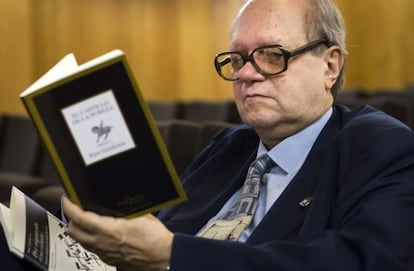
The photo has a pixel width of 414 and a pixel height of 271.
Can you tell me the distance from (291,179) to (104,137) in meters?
0.58

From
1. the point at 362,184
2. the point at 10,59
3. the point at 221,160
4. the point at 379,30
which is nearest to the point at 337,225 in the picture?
the point at 362,184

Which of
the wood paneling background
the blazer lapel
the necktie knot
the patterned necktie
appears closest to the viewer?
the blazer lapel

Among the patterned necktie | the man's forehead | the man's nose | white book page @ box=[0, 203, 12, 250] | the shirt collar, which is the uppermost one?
the man's forehead

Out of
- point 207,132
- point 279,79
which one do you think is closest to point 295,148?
point 279,79

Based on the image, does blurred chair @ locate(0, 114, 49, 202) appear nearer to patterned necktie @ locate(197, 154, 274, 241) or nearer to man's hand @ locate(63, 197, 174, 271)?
patterned necktie @ locate(197, 154, 274, 241)

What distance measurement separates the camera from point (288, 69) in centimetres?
151

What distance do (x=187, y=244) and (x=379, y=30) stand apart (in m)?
8.41

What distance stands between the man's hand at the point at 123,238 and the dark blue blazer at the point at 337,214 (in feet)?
0.10

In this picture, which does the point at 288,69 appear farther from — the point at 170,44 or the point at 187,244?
the point at 170,44

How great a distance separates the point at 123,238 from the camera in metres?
1.11

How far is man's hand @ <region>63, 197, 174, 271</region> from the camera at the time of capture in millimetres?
1091

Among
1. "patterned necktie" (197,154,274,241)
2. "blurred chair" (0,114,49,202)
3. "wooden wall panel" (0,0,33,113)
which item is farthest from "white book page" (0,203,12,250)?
"wooden wall panel" (0,0,33,113)

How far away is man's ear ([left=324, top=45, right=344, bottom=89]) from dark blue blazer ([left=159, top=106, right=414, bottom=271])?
0.08 metres

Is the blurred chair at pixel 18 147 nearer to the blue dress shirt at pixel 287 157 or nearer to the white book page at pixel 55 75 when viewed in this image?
the blue dress shirt at pixel 287 157
